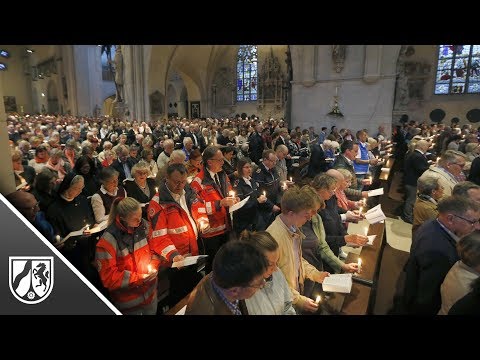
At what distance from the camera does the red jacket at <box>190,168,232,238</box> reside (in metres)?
4.04

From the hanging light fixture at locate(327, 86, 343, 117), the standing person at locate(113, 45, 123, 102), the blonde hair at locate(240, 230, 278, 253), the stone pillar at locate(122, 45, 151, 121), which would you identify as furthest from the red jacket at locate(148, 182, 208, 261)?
the standing person at locate(113, 45, 123, 102)

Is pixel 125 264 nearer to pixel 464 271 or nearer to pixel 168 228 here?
pixel 168 228

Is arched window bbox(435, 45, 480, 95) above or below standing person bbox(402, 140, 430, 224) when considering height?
above

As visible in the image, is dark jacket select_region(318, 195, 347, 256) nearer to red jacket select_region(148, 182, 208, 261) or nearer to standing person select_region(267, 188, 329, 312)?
standing person select_region(267, 188, 329, 312)

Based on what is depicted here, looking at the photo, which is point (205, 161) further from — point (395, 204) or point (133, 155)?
point (395, 204)

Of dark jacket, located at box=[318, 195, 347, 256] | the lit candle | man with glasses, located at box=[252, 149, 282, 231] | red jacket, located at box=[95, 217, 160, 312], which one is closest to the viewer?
red jacket, located at box=[95, 217, 160, 312]

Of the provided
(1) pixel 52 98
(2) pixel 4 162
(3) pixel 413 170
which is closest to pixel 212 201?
(2) pixel 4 162

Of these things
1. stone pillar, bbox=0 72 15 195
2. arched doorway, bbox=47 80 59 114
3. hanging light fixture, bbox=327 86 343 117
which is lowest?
stone pillar, bbox=0 72 15 195

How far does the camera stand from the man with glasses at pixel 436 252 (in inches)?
103

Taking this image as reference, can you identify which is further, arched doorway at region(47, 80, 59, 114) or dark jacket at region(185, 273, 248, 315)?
arched doorway at region(47, 80, 59, 114)

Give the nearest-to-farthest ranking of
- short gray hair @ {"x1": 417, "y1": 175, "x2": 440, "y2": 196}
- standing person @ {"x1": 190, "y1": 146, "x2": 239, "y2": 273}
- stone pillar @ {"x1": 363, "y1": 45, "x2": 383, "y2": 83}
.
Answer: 1. short gray hair @ {"x1": 417, "y1": 175, "x2": 440, "y2": 196}
2. standing person @ {"x1": 190, "y1": 146, "x2": 239, "y2": 273}
3. stone pillar @ {"x1": 363, "y1": 45, "x2": 383, "y2": 83}

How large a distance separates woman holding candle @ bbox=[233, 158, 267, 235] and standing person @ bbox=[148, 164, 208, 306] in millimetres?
1138

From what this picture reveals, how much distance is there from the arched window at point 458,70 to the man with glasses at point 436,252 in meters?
18.4
